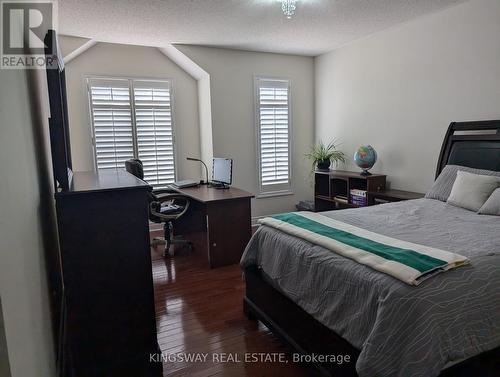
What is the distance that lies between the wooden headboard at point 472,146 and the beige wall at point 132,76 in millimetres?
3493

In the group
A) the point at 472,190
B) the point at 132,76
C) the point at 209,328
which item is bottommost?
the point at 209,328

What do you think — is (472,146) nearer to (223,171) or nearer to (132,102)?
(223,171)

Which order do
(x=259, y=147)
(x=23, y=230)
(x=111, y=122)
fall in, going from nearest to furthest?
1. (x=23, y=230)
2. (x=111, y=122)
3. (x=259, y=147)

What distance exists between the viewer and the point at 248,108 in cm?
529

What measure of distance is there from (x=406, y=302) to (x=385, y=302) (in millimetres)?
82

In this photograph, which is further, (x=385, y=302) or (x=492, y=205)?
(x=492, y=205)

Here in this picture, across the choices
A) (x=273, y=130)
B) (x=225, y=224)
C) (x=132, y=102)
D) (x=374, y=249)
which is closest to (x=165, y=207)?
(x=225, y=224)

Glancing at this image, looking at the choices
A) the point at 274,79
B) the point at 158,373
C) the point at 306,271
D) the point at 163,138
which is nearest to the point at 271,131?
the point at 274,79

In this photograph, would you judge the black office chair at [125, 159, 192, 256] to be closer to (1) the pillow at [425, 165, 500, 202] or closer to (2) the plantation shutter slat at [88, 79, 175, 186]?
(2) the plantation shutter slat at [88, 79, 175, 186]

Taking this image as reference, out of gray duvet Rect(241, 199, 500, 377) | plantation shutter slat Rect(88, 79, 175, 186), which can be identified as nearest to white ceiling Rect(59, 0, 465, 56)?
plantation shutter slat Rect(88, 79, 175, 186)

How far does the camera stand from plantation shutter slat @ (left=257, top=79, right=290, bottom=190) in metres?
5.41

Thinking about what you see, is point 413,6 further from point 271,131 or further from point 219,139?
point 219,139

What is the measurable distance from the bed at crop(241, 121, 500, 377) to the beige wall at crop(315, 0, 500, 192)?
1.42 m

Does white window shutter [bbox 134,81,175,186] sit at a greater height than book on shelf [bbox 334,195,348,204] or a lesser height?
greater
